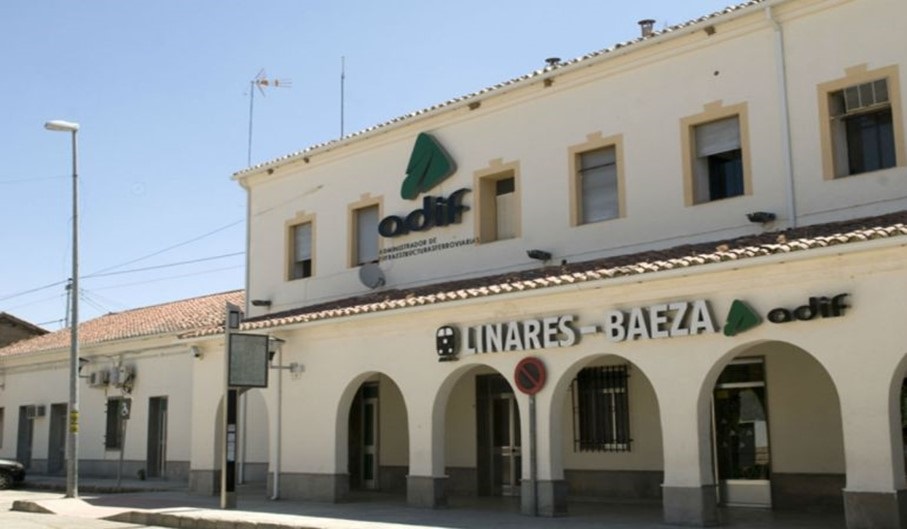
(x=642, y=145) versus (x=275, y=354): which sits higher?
(x=642, y=145)

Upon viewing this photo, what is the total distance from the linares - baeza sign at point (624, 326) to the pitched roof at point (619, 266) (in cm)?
59

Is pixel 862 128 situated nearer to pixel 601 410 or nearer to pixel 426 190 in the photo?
pixel 601 410

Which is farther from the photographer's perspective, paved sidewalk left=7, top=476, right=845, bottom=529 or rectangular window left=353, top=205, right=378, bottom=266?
rectangular window left=353, top=205, right=378, bottom=266

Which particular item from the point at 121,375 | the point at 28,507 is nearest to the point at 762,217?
the point at 28,507

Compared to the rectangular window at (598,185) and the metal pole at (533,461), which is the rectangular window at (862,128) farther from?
the metal pole at (533,461)

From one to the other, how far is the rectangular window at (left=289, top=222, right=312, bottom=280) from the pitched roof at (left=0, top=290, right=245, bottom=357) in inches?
161

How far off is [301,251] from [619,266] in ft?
35.9

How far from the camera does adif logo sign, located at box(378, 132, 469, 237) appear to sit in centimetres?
2067

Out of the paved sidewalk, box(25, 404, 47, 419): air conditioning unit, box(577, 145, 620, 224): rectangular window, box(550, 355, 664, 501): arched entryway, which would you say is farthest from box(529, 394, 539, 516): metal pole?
box(25, 404, 47, 419): air conditioning unit

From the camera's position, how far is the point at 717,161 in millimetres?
17047

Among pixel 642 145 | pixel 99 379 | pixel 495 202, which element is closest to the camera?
pixel 642 145

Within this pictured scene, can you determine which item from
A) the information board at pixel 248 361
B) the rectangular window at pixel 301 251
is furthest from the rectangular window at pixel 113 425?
the information board at pixel 248 361

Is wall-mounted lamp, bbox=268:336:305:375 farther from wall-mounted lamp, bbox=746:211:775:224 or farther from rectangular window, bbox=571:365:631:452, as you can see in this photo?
wall-mounted lamp, bbox=746:211:775:224

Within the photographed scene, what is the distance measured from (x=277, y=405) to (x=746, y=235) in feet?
33.5
